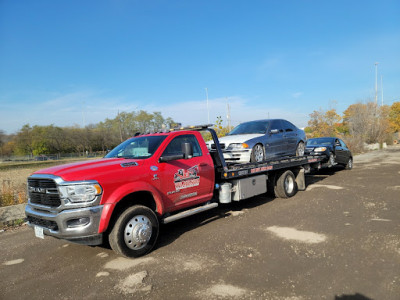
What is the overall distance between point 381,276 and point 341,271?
1.39ft

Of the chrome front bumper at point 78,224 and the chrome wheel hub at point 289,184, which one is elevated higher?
the chrome front bumper at point 78,224

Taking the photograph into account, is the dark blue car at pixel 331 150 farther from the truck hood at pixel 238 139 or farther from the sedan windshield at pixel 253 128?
the truck hood at pixel 238 139

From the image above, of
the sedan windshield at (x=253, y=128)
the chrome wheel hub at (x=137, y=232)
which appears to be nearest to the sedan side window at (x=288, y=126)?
the sedan windshield at (x=253, y=128)

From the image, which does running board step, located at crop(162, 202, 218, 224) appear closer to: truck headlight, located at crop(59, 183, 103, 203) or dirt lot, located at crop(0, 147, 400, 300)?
dirt lot, located at crop(0, 147, 400, 300)

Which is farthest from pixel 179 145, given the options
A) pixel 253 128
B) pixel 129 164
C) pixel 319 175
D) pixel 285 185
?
pixel 319 175

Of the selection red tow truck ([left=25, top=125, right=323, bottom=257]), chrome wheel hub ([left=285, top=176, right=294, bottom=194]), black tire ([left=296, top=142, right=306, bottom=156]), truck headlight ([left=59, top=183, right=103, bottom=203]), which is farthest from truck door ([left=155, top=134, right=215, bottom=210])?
black tire ([left=296, top=142, right=306, bottom=156])

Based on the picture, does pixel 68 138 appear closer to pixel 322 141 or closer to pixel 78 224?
pixel 322 141

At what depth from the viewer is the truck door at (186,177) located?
15.8 ft

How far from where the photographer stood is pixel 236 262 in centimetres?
393

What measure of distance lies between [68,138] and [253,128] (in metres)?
71.6

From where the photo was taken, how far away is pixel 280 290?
314cm

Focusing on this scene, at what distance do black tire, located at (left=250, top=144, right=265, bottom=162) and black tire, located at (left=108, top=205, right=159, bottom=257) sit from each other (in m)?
3.72

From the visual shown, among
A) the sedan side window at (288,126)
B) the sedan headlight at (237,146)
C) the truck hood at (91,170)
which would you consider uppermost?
the sedan side window at (288,126)

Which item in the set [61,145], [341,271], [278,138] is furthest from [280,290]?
[61,145]
